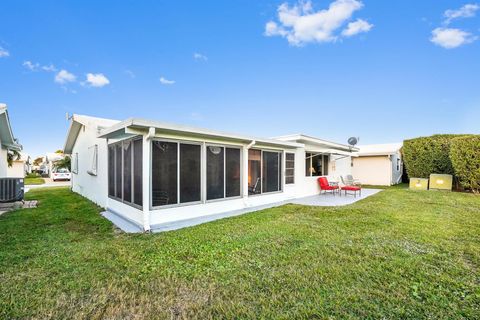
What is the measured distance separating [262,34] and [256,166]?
23.2 ft

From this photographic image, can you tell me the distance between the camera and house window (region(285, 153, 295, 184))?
35.4 feet

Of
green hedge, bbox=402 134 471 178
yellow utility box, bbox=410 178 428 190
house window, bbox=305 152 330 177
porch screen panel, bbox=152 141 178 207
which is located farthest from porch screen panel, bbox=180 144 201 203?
green hedge, bbox=402 134 471 178

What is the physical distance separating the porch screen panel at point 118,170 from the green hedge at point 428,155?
18610mm

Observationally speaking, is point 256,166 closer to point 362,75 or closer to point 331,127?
point 362,75

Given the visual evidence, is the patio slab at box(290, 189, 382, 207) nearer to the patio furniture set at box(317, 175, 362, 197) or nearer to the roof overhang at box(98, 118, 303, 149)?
the patio furniture set at box(317, 175, 362, 197)

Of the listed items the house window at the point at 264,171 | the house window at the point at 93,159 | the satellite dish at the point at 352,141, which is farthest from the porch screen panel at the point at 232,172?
the satellite dish at the point at 352,141

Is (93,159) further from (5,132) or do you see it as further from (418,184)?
(418,184)

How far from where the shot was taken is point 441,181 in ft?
48.6

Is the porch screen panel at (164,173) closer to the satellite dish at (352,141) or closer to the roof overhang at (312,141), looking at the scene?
the roof overhang at (312,141)

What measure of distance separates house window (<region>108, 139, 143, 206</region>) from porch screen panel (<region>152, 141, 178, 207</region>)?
0.34m

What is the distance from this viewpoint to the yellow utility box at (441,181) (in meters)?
14.6

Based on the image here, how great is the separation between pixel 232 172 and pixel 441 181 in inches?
580

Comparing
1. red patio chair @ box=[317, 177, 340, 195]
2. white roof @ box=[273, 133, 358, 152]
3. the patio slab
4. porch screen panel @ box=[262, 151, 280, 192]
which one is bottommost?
the patio slab

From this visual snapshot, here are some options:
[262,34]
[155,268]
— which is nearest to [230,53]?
[262,34]
